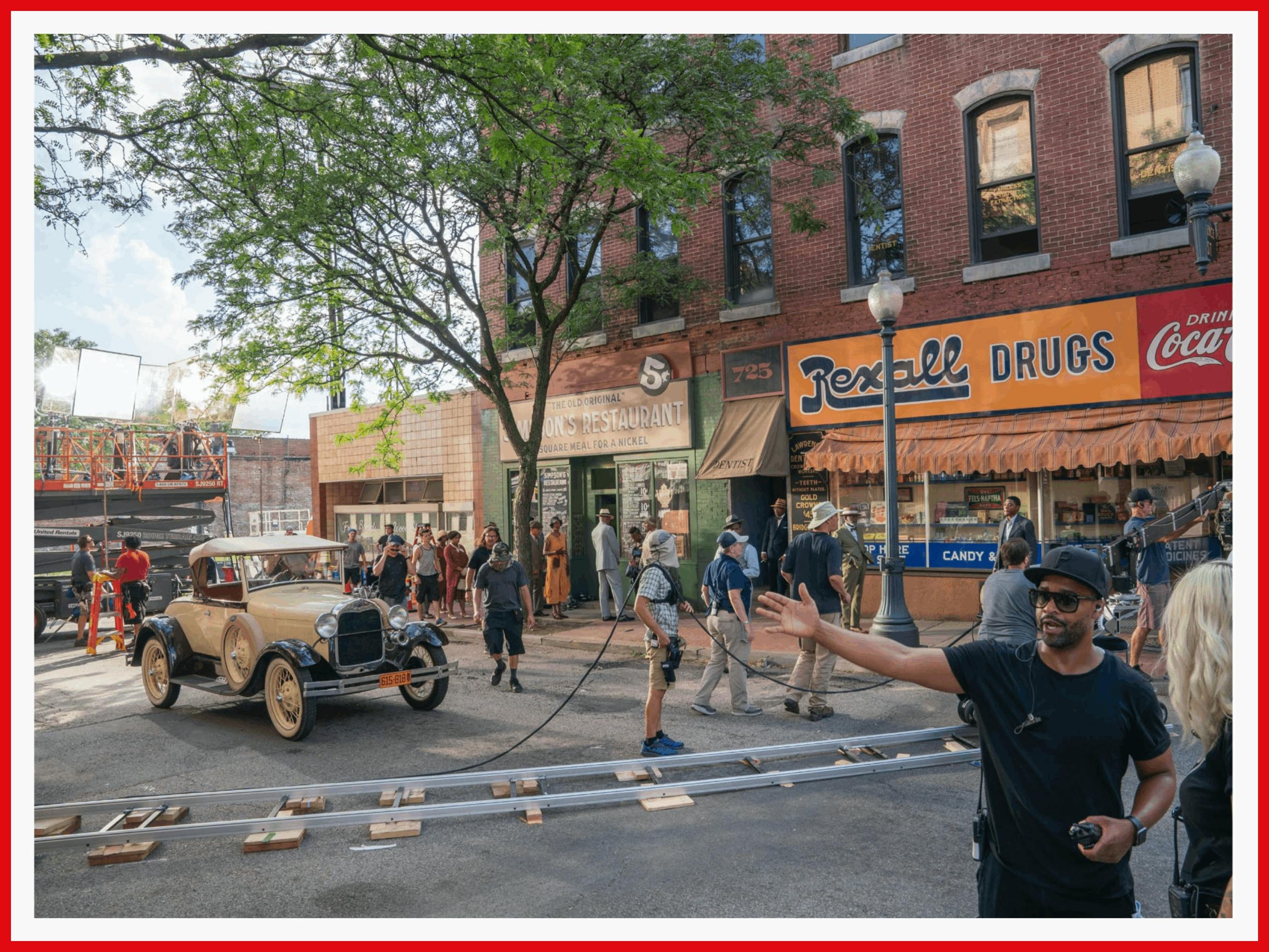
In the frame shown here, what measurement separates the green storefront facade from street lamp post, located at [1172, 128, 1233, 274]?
894 centimetres

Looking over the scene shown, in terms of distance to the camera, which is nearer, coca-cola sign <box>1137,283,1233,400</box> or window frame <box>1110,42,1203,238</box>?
coca-cola sign <box>1137,283,1233,400</box>

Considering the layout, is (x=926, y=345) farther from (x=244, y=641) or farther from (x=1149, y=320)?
(x=244, y=641)

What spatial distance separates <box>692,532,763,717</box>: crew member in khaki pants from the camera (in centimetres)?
870

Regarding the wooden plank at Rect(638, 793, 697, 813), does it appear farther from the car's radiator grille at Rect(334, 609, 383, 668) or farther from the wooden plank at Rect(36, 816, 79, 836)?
the car's radiator grille at Rect(334, 609, 383, 668)

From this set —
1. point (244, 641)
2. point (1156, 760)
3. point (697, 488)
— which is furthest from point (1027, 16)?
point (697, 488)

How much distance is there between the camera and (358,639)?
901cm

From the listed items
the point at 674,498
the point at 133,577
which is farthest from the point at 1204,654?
the point at 133,577

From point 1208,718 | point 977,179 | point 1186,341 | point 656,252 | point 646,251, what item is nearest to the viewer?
point 1208,718

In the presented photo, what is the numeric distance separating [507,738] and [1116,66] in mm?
12187

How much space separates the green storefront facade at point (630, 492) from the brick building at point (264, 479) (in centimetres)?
2385

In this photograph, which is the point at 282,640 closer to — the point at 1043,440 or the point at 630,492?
the point at 630,492

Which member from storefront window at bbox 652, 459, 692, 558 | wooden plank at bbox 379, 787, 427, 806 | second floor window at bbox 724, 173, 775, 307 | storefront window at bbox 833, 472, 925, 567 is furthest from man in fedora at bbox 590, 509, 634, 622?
wooden plank at bbox 379, 787, 427, 806

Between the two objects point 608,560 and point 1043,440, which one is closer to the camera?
point 1043,440

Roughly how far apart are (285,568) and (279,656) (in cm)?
213
